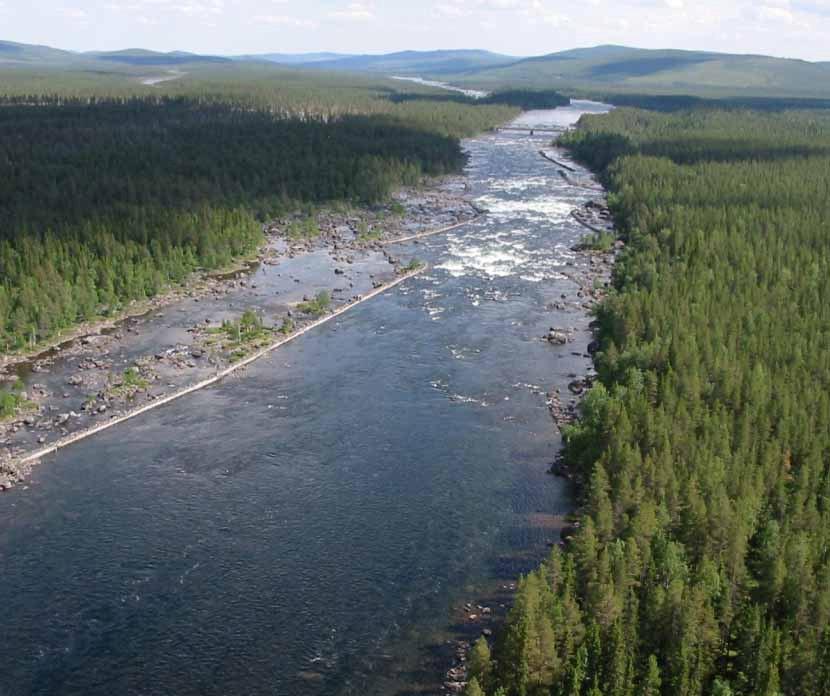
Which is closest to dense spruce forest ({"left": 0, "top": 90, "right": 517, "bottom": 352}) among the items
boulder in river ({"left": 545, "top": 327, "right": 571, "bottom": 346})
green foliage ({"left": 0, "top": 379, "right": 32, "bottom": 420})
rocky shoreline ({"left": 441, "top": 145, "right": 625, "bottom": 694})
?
green foliage ({"left": 0, "top": 379, "right": 32, "bottom": 420})

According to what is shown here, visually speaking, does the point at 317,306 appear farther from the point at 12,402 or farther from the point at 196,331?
the point at 12,402

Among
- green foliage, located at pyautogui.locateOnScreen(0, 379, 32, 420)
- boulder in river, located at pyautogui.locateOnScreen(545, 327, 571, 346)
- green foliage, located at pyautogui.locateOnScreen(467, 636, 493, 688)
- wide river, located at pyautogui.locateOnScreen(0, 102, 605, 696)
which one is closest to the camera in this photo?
green foliage, located at pyautogui.locateOnScreen(467, 636, 493, 688)

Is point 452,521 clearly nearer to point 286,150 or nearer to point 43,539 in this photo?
point 43,539

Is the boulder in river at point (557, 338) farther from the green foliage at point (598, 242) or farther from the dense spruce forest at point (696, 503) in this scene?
the green foliage at point (598, 242)

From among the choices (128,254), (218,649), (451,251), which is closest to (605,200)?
(451,251)

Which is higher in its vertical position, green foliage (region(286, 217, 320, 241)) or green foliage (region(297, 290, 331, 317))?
green foliage (region(286, 217, 320, 241))

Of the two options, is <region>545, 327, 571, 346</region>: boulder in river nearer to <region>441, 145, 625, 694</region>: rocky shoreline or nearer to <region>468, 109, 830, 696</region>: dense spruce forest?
<region>441, 145, 625, 694</region>: rocky shoreline
